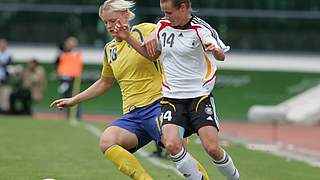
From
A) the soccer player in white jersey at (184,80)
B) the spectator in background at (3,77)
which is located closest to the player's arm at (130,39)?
the soccer player in white jersey at (184,80)

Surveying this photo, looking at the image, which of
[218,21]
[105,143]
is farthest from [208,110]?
[218,21]

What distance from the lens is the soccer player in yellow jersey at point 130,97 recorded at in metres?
9.09

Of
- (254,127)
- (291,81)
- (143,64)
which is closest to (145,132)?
(143,64)

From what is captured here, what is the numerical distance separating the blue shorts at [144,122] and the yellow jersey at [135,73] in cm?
6

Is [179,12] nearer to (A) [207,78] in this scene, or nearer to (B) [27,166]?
(A) [207,78]

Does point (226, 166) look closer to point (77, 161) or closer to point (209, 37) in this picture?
point (209, 37)

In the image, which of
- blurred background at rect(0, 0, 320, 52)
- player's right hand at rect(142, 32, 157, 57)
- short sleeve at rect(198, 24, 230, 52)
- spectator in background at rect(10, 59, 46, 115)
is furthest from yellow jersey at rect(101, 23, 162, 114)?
blurred background at rect(0, 0, 320, 52)

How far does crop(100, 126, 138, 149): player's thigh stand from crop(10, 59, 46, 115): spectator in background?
18645mm

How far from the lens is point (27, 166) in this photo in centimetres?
1266

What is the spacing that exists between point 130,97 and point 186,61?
81 cm

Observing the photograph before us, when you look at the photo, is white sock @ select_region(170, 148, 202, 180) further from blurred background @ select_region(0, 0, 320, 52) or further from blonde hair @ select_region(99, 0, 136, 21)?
blurred background @ select_region(0, 0, 320, 52)

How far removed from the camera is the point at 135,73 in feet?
30.6

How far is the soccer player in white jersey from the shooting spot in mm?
8836

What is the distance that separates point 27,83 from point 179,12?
67.6 feet
